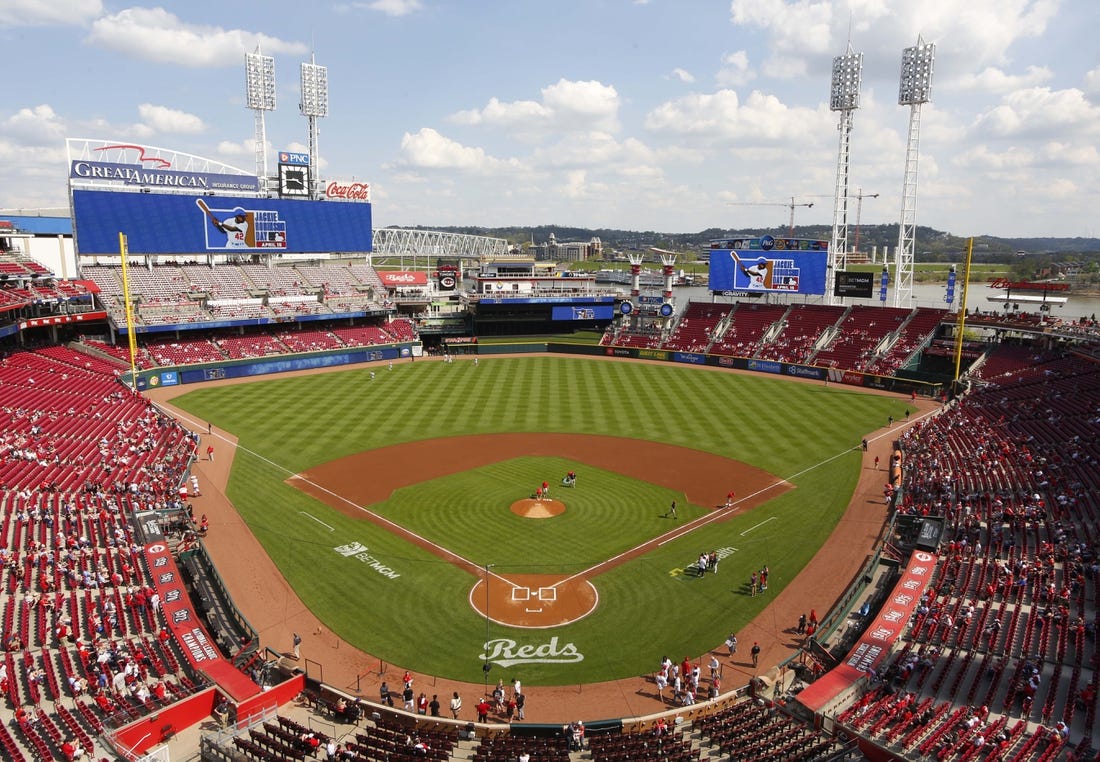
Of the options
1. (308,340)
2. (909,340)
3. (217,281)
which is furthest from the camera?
(217,281)

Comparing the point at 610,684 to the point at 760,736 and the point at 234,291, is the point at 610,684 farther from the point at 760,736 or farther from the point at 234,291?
the point at 234,291

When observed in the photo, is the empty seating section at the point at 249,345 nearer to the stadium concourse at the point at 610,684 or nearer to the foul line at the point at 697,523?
the stadium concourse at the point at 610,684

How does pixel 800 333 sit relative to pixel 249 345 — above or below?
above

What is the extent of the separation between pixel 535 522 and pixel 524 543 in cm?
224

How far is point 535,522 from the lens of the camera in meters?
31.7

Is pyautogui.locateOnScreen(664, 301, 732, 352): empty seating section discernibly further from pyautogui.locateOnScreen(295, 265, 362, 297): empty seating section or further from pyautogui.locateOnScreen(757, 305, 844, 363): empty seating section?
pyautogui.locateOnScreen(295, 265, 362, 297): empty seating section

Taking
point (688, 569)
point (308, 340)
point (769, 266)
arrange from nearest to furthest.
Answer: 1. point (688, 569)
2. point (308, 340)
3. point (769, 266)

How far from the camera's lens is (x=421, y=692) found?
2027 cm

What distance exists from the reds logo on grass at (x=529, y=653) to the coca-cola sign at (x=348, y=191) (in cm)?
7120

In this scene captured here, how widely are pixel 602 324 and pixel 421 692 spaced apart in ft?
231

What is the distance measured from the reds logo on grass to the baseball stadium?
10 cm

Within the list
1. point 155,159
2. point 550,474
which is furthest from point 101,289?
point 550,474

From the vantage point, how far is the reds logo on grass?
21875 mm

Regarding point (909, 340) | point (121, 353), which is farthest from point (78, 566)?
point (909, 340)
